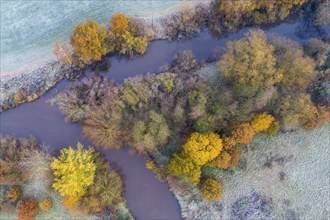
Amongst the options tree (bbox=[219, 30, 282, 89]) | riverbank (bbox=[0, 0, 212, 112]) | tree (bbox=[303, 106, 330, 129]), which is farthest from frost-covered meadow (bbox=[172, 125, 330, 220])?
riverbank (bbox=[0, 0, 212, 112])

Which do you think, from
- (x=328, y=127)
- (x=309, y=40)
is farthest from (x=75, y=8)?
(x=328, y=127)

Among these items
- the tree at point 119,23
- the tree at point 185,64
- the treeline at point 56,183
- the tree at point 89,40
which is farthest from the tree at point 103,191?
the tree at point 119,23

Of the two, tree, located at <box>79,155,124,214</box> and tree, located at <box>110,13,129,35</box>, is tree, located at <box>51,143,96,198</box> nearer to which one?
tree, located at <box>79,155,124,214</box>

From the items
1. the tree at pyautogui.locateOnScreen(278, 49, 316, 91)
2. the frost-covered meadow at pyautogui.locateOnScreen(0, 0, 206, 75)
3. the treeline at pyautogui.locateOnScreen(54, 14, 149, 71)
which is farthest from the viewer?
the frost-covered meadow at pyautogui.locateOnScreen(0, 0, 206, 75)

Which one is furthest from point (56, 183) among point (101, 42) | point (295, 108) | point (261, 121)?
point (295, 108)

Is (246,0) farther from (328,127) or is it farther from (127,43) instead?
(328,127)

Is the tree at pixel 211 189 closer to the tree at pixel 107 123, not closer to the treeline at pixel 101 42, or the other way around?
the tree at pixel 107 123
